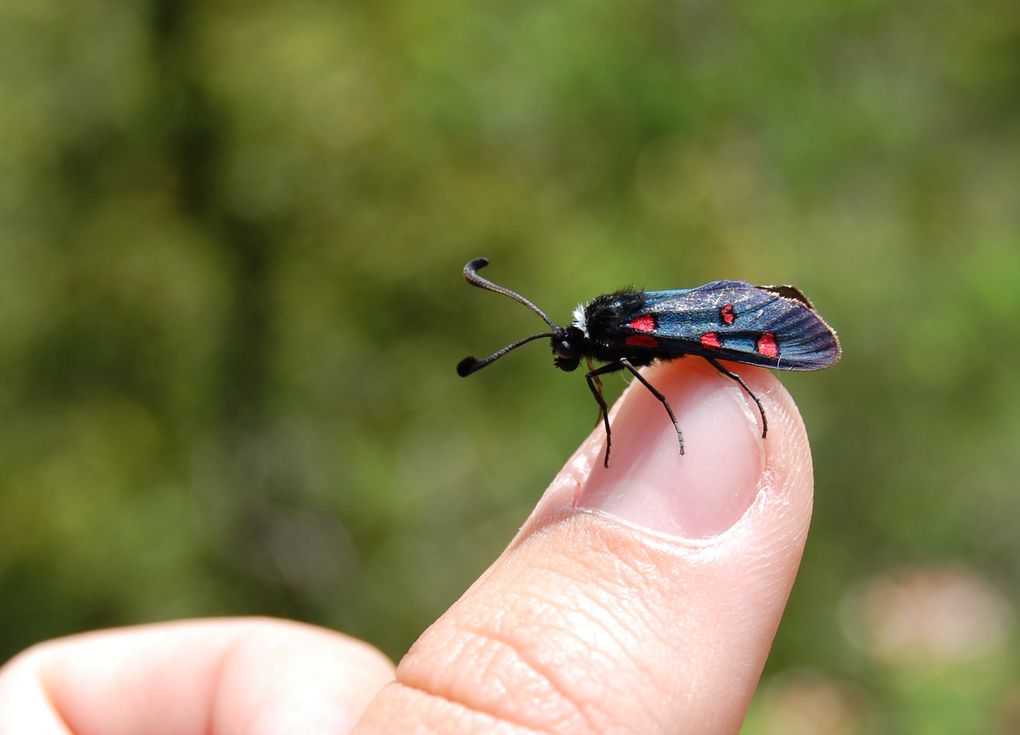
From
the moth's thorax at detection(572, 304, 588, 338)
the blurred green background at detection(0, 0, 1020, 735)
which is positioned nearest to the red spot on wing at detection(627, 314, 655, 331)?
the moth's thorax at detection(572, 304, 588, 338)

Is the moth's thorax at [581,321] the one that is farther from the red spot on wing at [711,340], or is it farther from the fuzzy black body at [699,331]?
the red spot on wing at [711,340]

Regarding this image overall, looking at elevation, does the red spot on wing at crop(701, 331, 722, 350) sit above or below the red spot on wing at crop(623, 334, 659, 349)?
above

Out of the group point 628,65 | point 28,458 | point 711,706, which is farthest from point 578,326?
point 628,65

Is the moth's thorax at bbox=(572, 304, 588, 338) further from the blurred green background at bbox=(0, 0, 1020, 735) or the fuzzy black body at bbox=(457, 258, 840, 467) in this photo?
the blurred green background at bbox=(0, 0, 1020, 735)

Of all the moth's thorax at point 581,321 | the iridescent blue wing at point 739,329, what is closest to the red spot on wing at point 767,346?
the iridescent blue wing at point 739,329

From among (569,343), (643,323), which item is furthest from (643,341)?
(569,343)

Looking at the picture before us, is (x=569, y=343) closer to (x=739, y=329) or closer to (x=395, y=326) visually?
(x=739, y=329)
